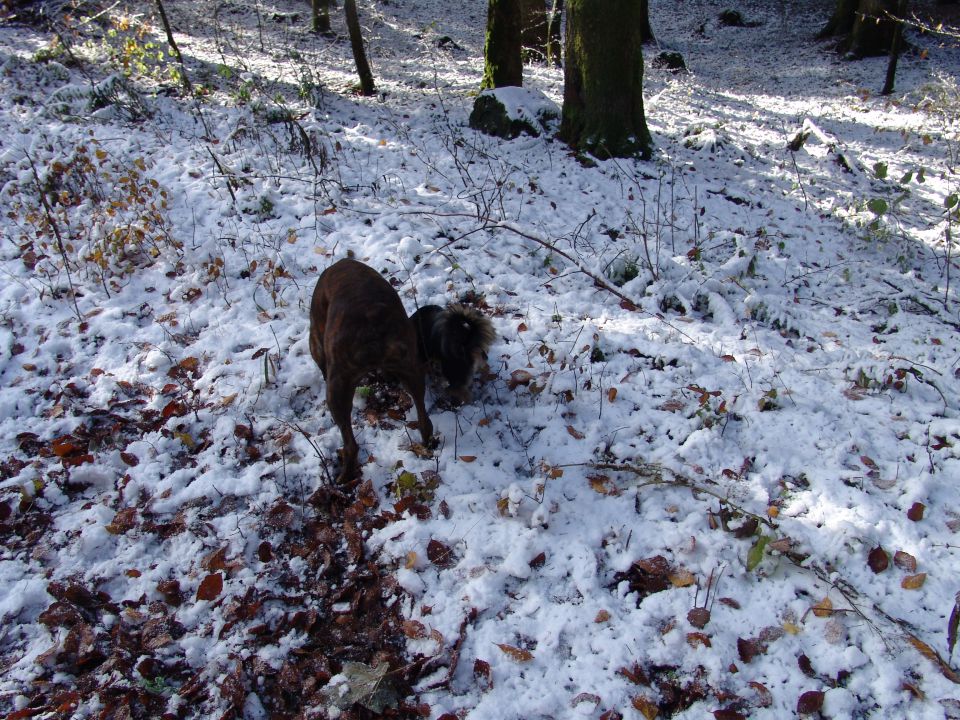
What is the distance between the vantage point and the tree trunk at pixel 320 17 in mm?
15977

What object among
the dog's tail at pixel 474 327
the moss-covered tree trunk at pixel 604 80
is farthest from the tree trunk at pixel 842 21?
the dog's tail at pixel 474 327

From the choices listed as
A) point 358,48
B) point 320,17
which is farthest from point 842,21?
point 320,17

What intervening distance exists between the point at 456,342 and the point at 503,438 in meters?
0.76

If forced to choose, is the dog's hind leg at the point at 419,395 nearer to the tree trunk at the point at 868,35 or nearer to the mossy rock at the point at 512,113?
the mossy rock at the point at 512,113

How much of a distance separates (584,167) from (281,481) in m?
6.43

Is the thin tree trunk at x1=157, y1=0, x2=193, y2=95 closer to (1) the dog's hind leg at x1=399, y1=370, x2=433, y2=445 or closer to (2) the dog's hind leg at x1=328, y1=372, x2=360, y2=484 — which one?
(2) the dog's hind leg at x1=328, y1=372, x2=360, y2=484

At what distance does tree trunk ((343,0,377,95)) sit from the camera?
10102mm

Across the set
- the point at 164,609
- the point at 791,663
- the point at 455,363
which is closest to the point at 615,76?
the point at 455,363

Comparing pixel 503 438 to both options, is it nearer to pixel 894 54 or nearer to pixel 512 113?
pixel 512 113

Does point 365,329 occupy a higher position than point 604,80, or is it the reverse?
point 604,80

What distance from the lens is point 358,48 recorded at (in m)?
10.9

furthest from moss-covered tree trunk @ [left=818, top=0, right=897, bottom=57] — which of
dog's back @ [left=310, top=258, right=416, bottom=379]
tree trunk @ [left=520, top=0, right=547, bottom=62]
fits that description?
dog's back @ [left=310, top=258, right=416, bottom=379]

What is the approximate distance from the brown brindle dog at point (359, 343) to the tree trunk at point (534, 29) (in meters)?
12.6

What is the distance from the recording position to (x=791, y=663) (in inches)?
101
